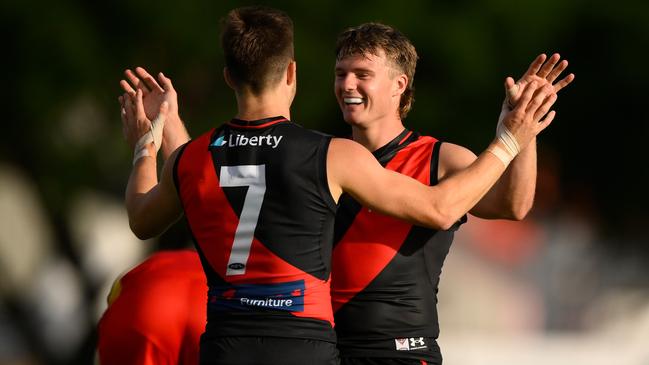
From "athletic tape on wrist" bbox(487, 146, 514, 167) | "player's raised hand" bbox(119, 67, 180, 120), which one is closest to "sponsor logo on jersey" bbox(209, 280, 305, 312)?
"athletic tape on wrist" bbox(487, 146, 514, 167)

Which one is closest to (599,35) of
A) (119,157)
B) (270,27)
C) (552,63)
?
(119,157)

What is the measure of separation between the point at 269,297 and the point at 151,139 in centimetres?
129

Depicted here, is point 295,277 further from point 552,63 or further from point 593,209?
point 593,209

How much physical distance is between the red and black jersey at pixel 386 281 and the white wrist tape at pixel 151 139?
926mm

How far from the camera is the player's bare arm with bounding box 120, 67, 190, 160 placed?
6312mm

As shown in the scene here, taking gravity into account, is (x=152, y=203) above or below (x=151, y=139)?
below

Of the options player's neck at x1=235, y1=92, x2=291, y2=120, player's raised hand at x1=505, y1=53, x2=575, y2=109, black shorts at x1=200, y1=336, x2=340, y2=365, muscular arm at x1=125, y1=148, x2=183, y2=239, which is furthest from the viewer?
player's raised hand at x1=505, y1=53, x2=575, y2=109

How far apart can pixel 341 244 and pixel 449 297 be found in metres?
13.2

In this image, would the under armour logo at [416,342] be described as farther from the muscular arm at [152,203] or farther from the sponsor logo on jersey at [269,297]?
the muscular arm at [152,203]

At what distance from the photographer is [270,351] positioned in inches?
203

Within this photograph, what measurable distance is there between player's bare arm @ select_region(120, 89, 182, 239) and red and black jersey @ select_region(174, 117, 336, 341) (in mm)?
320

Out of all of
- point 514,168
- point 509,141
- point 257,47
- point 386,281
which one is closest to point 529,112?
point 509,141

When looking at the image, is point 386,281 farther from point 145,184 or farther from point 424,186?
point 145,184

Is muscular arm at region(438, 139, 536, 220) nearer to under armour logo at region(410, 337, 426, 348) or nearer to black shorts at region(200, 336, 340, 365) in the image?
under armour logo at region(410, 337, 426, 348)
